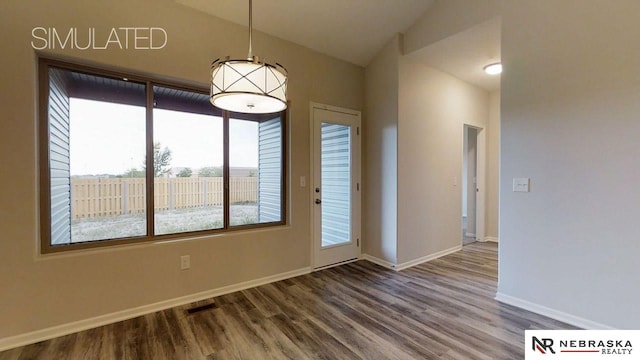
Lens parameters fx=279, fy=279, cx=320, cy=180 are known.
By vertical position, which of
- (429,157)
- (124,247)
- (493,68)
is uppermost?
(493,68)

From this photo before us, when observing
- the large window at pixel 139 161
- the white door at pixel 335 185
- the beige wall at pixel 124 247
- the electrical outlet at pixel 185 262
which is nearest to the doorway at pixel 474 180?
the white door at pixel 335 185

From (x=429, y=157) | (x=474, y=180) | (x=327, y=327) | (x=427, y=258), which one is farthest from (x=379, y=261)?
(x=474, y=180)

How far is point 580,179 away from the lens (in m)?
2.32

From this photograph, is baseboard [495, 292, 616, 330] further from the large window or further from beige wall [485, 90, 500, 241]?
beige wall [485, 90, 500, 241]

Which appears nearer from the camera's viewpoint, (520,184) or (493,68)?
(520,184)

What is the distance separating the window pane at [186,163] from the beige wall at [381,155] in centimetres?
206

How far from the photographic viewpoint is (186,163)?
288cm

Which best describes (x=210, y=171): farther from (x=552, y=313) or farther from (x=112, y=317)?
(x=552, y=313)

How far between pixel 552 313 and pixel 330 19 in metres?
3.67

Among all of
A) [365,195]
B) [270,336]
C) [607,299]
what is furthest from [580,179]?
[270,336]

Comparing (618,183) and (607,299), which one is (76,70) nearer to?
(618,183)

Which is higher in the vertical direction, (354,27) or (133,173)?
(354,27)

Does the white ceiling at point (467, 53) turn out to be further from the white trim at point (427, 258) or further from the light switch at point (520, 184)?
the white trim at point (427, 258)

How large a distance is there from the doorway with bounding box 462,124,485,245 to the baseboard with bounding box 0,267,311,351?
4.00m
